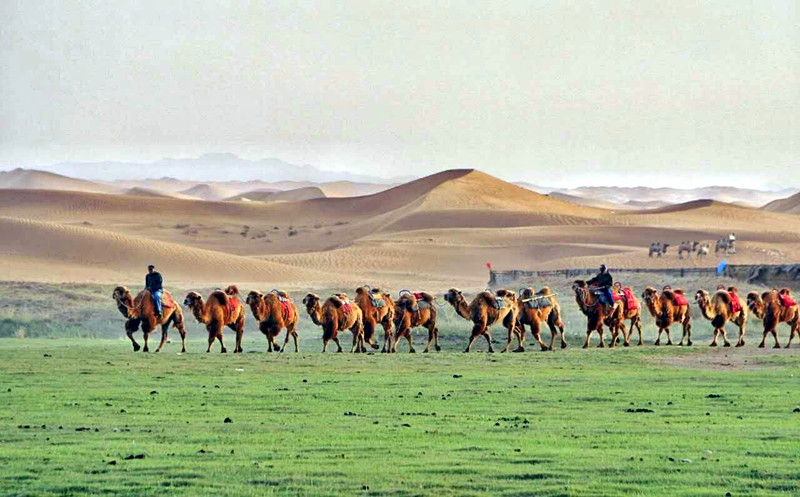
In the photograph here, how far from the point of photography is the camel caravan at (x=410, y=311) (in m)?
30.7

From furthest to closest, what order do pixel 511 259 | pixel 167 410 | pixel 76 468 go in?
1. pixel 511 259
2. pixel 167 410
3. pixel 76 468

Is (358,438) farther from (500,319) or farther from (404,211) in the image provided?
(404,211)

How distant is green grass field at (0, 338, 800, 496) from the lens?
1284 centimetres

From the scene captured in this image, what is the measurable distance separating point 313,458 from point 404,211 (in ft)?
398

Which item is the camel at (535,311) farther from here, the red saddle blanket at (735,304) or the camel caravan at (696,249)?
the camel caravan at (696,249)

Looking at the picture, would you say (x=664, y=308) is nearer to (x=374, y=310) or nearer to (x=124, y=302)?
(x=374, y=310)

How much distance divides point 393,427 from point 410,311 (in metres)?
16.0

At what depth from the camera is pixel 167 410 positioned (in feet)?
61.4

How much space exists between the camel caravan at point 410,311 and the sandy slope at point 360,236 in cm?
3265

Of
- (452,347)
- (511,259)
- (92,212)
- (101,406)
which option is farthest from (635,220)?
(101,406)

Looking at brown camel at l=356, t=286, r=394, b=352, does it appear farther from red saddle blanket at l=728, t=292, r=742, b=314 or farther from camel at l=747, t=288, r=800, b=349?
camel at l=747, t=288, r=800, b=349

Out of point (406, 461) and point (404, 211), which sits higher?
point (404, 211)

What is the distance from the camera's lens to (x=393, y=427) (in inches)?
664

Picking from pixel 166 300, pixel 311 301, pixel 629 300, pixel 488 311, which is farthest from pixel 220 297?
pixel 629 300
